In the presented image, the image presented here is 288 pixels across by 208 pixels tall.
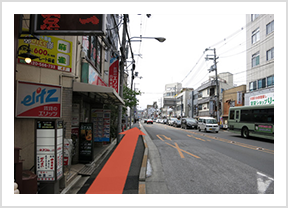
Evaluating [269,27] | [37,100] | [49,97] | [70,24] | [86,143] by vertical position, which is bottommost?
[86,143]

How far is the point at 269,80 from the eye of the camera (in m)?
24.2

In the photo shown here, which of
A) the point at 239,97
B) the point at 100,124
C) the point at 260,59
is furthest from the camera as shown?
the point at 239,97

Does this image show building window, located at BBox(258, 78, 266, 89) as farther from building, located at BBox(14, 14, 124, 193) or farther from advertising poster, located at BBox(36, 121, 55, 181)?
advertising poster, located at BBox(36, 121, 55, 181)

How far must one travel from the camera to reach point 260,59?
26031 millimetres

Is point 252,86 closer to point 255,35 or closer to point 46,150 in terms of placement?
point 255,35

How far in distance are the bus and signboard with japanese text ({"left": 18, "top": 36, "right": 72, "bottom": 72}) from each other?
15600 millimetres

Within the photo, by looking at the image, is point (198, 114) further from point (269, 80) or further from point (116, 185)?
point (116, 185)

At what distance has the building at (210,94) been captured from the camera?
39594mm

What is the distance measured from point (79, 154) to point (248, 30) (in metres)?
30.9

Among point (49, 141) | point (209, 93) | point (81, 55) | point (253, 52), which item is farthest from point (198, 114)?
point (49, 141)

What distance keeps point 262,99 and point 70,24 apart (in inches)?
1056

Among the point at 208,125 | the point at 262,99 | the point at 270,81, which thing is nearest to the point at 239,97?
the point at 262,99

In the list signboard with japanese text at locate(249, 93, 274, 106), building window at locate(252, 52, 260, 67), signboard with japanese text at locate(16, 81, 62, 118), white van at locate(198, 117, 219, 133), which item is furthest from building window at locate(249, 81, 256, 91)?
signboard with japanese text at locate(16, 81, 62, 118)

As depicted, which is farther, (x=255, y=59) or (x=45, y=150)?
(x=255, y=59)
